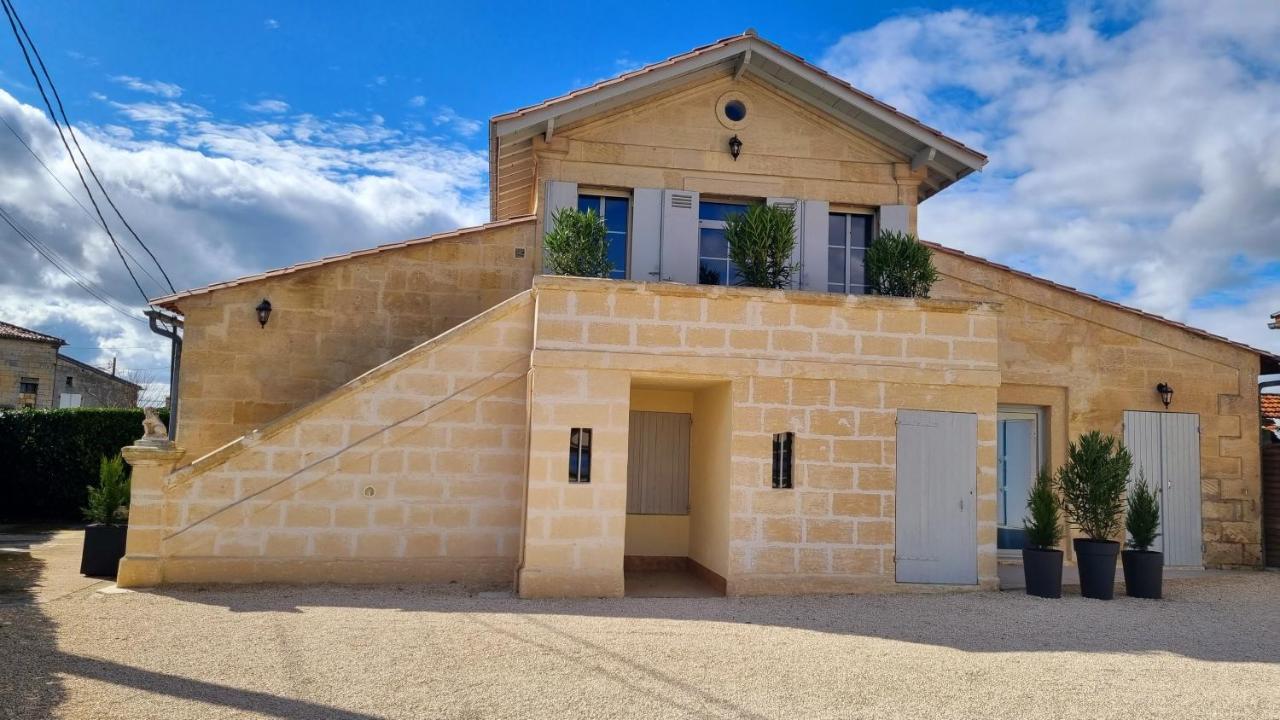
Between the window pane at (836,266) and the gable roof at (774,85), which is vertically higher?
the gable roof at (774,85)

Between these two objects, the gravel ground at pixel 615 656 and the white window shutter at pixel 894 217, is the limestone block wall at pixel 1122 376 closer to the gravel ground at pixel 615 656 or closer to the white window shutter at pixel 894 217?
the white window shutter at pixel 894 217

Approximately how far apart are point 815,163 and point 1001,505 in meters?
5.36

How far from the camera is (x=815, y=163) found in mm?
12148

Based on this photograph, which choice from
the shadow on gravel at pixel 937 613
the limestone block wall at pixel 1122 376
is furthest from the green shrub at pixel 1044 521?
the limestone block wall at pixel 1122 376

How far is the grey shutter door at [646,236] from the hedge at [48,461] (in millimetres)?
10193

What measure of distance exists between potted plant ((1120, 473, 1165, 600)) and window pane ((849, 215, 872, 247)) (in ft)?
15.0

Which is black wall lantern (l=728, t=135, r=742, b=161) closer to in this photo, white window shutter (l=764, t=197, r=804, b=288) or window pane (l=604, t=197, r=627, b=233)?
white window shutter (l=764, t=197, r=804, b=288)

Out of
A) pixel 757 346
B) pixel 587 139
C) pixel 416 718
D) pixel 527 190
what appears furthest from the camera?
pixel 527 190

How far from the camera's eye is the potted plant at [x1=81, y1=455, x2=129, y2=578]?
367 inches

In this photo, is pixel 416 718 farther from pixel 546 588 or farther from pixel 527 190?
pixel 527 190

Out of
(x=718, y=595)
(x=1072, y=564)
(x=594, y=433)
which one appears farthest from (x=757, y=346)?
(x=1072, y=564)

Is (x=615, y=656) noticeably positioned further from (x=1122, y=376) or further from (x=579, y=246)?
(x=1122, y=376)

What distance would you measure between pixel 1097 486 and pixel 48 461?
16.4 meters

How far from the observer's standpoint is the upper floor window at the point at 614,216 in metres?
11.9
